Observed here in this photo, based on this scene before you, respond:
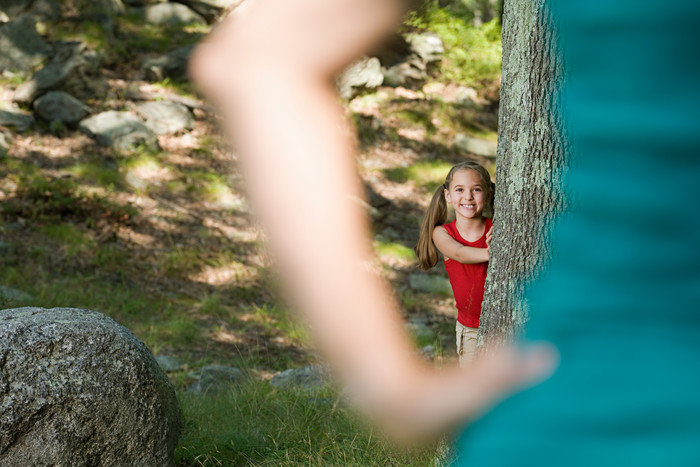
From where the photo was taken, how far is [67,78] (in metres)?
10.5

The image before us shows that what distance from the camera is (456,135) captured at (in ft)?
37.6

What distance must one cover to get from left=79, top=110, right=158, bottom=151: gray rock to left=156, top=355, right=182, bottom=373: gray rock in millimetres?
4750

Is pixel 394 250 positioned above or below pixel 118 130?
below

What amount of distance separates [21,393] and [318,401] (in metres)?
1.73

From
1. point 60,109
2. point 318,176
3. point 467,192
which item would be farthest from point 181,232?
point 318,176

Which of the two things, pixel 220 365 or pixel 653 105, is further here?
pixel 220 365

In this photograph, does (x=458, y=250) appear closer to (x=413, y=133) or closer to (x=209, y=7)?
(x=413, y=133)

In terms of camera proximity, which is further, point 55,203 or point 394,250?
point 394,250

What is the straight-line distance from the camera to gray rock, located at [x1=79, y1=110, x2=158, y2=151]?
31.6 feet

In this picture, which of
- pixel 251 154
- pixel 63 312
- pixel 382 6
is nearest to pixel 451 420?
pixel 251 154

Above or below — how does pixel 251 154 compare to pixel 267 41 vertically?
below

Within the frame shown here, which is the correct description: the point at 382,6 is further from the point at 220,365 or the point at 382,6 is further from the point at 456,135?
the point at 456,135

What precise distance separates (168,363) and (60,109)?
585cm

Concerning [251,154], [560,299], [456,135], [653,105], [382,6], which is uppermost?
[456,135]
